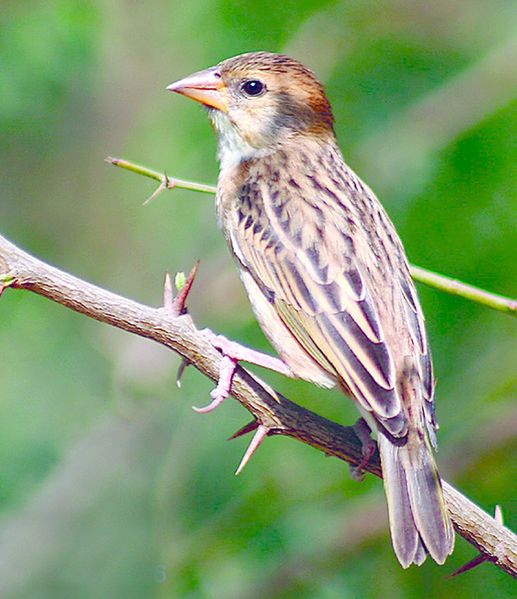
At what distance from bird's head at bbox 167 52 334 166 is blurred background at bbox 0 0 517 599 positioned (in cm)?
82

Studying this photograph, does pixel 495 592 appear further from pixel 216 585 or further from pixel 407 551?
pixel 407 551

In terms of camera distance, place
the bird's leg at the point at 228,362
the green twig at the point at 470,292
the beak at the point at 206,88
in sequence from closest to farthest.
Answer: the bird's leg at the point at 228,362 → the green twig at the point at 470,292 → the beak at the point at 206,88

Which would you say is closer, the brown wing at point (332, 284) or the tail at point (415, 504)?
the tail at point (415, 504)

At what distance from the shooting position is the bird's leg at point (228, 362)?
4055 mm

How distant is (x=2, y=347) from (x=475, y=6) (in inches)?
134

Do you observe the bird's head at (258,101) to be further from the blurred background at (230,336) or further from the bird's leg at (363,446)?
the bird's leg at (363,446)

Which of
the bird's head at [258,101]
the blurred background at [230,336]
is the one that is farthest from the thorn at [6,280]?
the blurred background at [230,336]

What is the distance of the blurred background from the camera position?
6.14m

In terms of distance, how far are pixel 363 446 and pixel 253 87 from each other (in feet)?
6.75

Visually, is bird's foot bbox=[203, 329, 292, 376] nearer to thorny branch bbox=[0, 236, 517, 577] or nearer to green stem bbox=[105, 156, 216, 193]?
thorny branch bbox=[0, 236, 517, 577]

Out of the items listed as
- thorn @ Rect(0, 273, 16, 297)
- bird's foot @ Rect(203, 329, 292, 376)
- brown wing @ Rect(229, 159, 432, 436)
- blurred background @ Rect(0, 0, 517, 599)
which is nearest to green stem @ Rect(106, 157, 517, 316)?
brown wing @ Rect(229, 159, 432, 436)

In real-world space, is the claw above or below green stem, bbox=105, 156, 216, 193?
below

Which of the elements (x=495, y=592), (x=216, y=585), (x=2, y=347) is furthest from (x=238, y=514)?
(x=2, y=347)

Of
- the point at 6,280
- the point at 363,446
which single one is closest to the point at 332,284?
the point at 363,446
